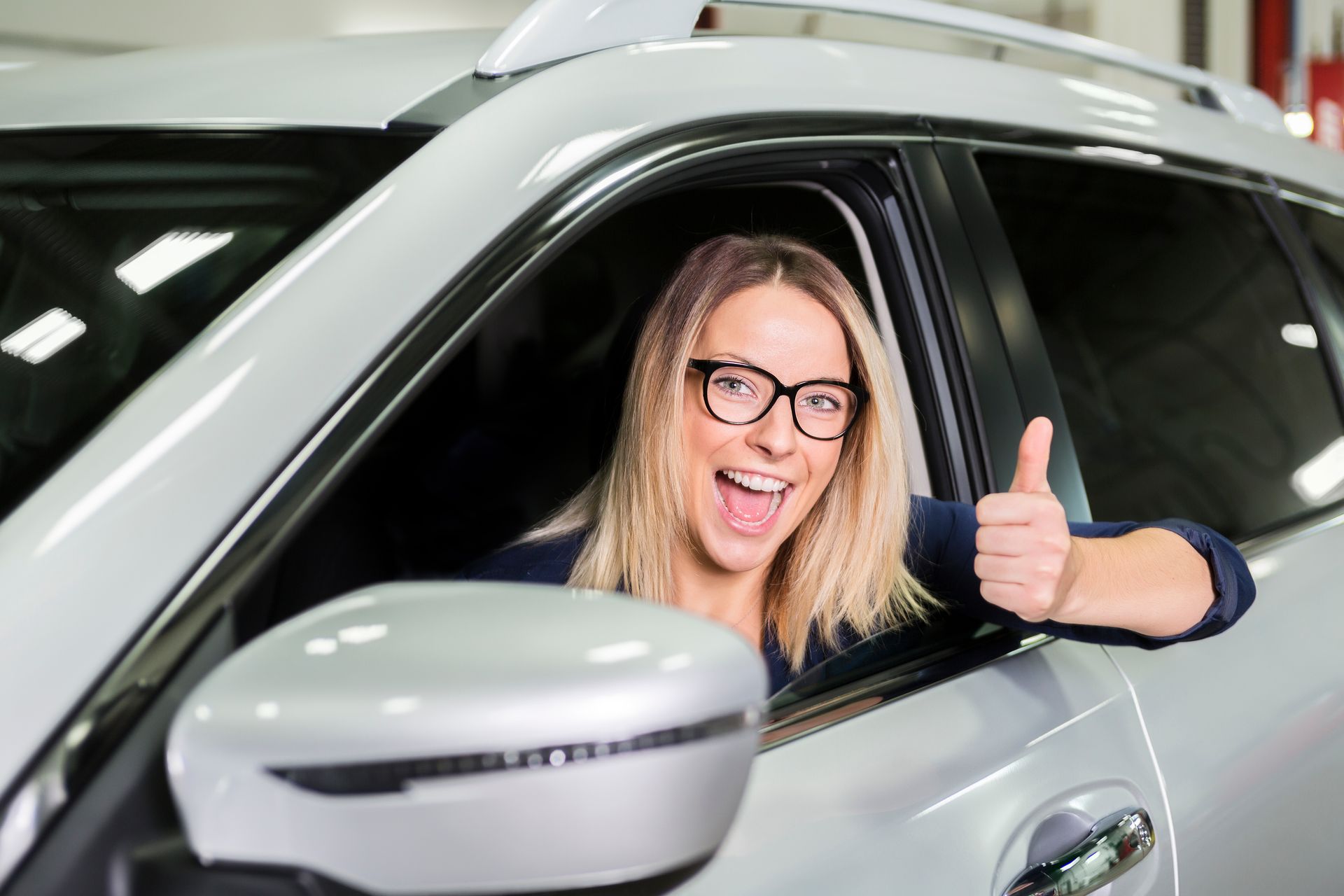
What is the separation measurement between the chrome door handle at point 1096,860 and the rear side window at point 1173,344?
43 cm

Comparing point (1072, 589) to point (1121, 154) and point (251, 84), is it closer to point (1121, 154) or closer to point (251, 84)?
point (1121, 154)

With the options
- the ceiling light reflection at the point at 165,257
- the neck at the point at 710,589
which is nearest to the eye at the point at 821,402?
the neck at the point at 710,589

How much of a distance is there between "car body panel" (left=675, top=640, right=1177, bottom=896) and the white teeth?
1.08 ft

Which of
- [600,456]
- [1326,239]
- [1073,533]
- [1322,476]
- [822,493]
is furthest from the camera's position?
[1326,239]

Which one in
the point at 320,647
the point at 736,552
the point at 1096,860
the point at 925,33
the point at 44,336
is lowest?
the point at 1096,860

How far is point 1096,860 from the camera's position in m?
1.06

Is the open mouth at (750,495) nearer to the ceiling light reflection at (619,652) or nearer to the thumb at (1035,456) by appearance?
the thumb at (1035,456)

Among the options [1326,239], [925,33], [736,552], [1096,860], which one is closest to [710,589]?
[736,552]

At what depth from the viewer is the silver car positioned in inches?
23.4

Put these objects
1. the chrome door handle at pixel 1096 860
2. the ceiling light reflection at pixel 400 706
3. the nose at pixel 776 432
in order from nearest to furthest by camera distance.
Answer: the ceiling light reflection at pixel 400 706 → the chrome door handle at pixel 1096 860 → the nose at pixel 776 432

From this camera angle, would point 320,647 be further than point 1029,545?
No

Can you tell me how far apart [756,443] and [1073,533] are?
0.36 metres

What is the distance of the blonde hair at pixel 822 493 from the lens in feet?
4.59

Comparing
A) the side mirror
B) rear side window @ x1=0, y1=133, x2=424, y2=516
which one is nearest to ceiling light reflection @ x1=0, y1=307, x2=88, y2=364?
rear side window @ x1=0, y1=133, x2=424, y2=516
